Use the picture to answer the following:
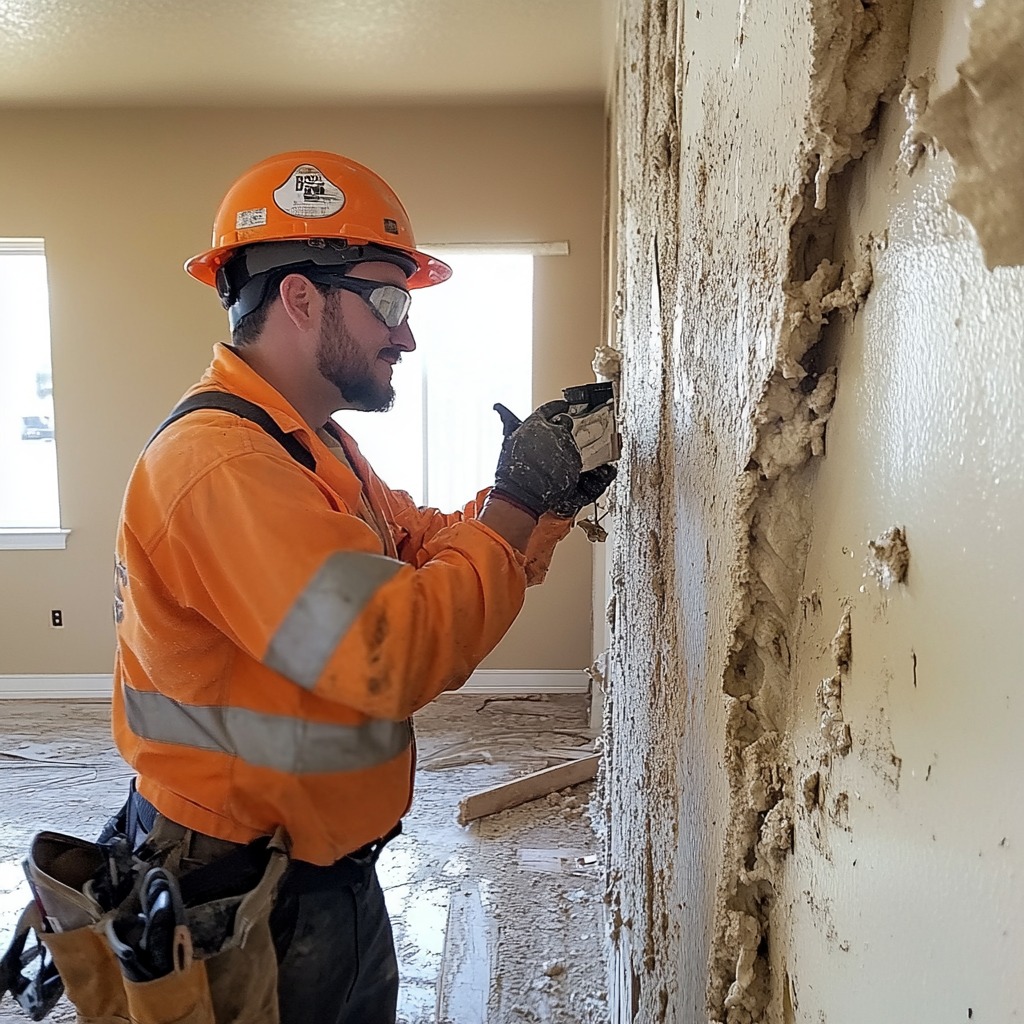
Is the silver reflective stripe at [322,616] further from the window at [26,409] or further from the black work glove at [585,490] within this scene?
the window at [26,409]

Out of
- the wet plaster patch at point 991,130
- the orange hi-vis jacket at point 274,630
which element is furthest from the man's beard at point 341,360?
the wet plaster patch at point 991,130

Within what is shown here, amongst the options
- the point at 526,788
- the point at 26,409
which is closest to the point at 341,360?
the point at 526,788

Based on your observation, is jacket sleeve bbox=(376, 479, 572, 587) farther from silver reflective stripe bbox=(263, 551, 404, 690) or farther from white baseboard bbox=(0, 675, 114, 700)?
white baseboard bbox=(0, 675, 114, 700)

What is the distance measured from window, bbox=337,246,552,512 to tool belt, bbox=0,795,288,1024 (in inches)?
130

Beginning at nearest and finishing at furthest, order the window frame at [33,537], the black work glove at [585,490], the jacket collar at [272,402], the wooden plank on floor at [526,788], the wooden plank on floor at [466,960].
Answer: the jacket collar at [272,402]
the black work glove at [585,490]
the wooden plank on floor at [466,960]
the wooden plank on floor at [526,788]
the window frame at [33,537]

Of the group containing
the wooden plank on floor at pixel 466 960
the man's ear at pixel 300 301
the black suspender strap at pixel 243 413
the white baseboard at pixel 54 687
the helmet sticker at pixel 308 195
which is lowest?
the wooden plank on floor at pixel 466 960

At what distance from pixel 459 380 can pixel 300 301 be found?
315 centimetres

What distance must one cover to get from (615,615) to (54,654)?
3.44 meters

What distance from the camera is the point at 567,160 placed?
4254 mm

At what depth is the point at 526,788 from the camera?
3.21 metres

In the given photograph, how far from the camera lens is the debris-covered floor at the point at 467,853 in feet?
7.23

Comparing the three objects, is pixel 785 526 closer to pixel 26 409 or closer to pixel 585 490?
pixel 585 490

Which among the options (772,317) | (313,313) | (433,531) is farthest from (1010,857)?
(433,531)

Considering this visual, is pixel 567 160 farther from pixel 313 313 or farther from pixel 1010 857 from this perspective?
pixel 1010 857
